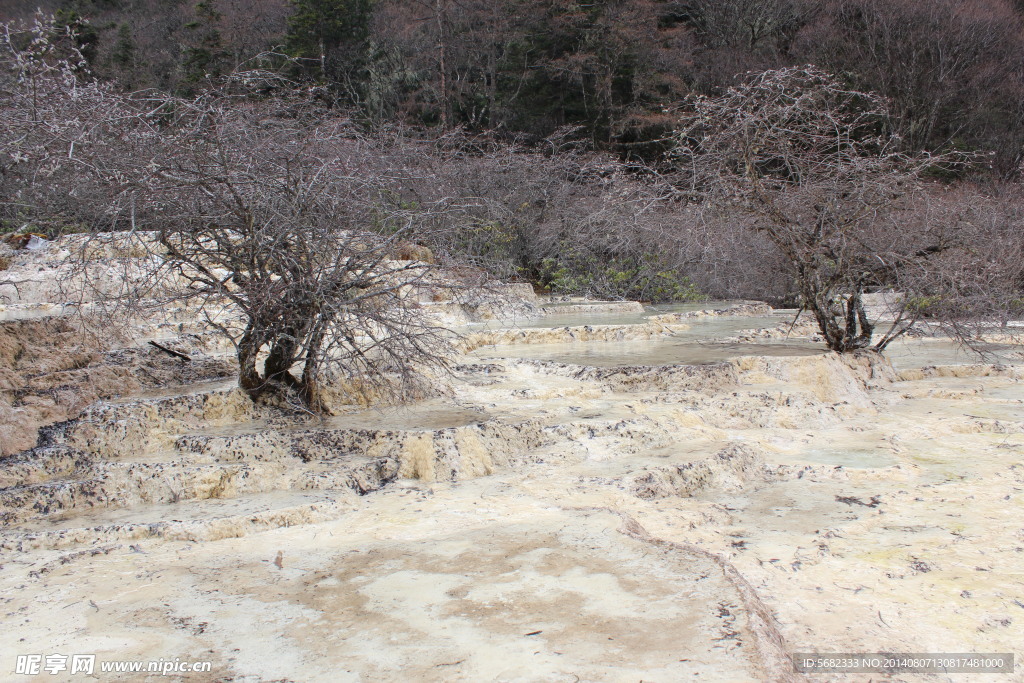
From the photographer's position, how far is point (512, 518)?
413 cm

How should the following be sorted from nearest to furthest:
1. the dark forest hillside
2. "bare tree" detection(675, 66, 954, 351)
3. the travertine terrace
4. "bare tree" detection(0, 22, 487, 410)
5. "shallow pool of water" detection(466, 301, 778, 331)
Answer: the travertine terrace → "bare tree" detection(0, 22, 487, 410) → "bare tree" detection(675, 66, 954, 351) → "shallow pool of water" detection(466, 301, 778, 331) → the dark forest hillside

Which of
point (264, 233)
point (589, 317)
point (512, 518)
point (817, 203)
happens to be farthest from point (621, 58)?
point (512, 518)

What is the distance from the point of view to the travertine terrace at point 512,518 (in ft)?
9.64

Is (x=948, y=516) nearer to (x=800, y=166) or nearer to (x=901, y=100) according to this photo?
(x=800, y=166)

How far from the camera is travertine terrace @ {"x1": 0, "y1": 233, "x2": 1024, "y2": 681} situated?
2.94 metres

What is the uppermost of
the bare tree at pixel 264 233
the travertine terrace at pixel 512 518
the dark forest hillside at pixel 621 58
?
the dark forest hillside at pixel 621 58

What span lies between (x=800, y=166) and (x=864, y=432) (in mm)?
2880

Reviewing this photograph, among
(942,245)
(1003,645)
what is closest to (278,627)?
(1003,645)

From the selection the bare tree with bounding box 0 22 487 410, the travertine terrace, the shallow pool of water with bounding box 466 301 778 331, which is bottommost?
the travertine terrace

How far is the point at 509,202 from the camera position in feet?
47.6

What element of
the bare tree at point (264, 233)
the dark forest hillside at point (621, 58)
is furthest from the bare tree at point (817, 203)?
the dark forest hillside at point (621, 58)

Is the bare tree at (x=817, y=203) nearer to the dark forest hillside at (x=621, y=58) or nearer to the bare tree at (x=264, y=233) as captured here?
the bare tree at (x=264, y=233)

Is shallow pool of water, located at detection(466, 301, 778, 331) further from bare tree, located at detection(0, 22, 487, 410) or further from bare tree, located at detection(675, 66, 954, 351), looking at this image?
bare tree, located at detection(0, 22, 487, 410)

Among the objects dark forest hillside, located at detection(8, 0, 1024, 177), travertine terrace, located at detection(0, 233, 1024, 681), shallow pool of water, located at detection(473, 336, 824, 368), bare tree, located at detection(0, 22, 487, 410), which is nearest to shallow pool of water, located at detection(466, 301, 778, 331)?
shallow pool of water, located at detection(473, 336, 824, 368)
